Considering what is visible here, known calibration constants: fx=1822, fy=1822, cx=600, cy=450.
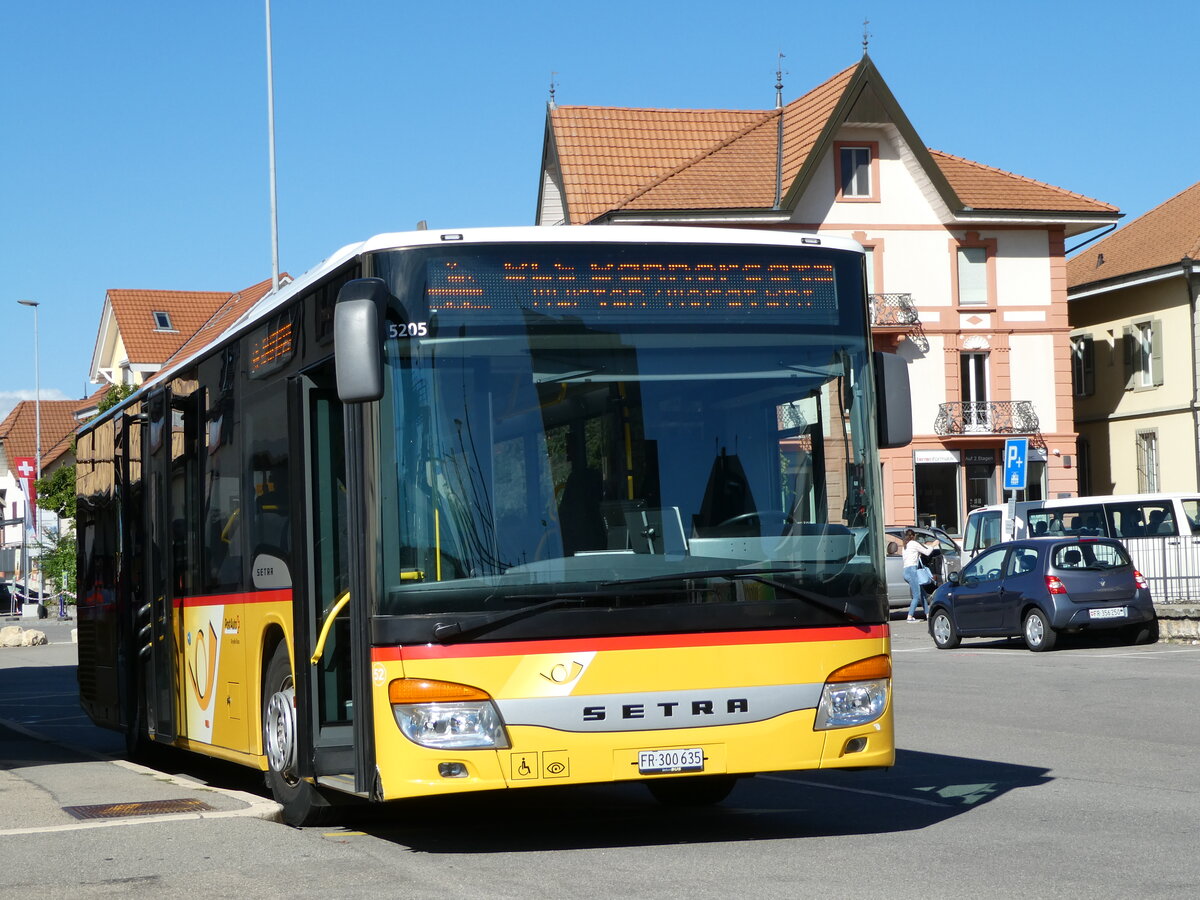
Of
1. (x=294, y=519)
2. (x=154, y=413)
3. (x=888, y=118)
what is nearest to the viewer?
(x=294, y=519)

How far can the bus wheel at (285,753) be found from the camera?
31.9 feet

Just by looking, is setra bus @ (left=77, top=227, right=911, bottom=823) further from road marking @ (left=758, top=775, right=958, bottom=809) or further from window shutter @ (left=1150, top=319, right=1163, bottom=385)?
window shutter @ (left=1150, top=319, right=1163, bottom=385)

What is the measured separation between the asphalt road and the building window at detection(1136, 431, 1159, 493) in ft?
134

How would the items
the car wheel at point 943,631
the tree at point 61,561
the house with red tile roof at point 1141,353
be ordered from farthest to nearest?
the tree at point 61,561 → the house with red tile roof at point 1141,353 → the car wheel at point 943,631

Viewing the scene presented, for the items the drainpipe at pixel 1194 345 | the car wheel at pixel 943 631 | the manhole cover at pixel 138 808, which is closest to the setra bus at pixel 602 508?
the manhole cover at pixel 138 808

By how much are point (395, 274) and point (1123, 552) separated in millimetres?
19128

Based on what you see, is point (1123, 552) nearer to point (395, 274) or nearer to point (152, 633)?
point (152, 633)

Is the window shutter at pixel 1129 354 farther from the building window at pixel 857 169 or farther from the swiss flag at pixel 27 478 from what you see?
the swiss flag at pixel 27 478

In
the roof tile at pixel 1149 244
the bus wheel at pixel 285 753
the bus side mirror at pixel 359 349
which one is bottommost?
the bus wheel at pixel 285 753

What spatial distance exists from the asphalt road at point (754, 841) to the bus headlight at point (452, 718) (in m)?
0.59

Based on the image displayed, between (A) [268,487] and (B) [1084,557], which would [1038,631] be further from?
(A) [268,487]

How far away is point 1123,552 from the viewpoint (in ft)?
83.8

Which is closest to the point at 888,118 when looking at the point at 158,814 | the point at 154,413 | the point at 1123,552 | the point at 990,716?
the point at 1123,552

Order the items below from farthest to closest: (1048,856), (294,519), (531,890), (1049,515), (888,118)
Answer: (888,118)
(1049,515)
(294,519)
(1048,856)
(531,890)
